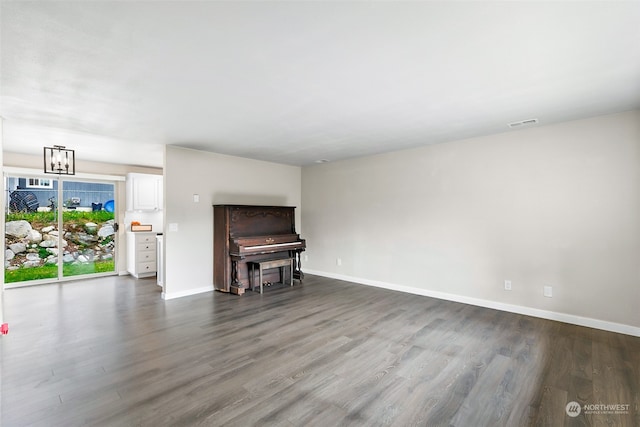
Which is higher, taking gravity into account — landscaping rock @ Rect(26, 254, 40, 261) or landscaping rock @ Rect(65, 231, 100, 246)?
landscaping rock @ Rect(65, 231, 100, 246)

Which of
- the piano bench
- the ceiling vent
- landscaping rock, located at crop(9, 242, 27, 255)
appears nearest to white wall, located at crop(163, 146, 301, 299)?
the piano bench

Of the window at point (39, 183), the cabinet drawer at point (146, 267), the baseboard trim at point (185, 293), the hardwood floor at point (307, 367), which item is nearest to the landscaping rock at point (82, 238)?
the window at point (39, 183)

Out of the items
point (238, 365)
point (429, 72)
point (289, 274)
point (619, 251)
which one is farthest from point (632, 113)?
point (289, 274)

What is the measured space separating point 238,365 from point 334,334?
108cm

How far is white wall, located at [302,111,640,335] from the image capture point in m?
3.21

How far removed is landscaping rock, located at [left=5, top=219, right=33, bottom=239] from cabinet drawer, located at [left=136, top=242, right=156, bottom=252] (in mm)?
1822

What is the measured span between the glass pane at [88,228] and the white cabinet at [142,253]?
1.62 feet

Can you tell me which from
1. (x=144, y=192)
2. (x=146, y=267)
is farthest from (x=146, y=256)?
(x=144, y=192)

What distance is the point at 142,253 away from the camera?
6117 mm

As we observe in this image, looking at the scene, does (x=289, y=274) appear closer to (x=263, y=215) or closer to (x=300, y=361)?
(x=263, y=215)

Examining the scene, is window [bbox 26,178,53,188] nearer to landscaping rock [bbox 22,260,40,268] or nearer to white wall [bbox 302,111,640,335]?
landscaping rock [bbox 22,260,40,268]

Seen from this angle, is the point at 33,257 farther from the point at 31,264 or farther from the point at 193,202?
the point at 193,202

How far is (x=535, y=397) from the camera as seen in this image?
2057 millimetres

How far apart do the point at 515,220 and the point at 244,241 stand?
3.96 meters
